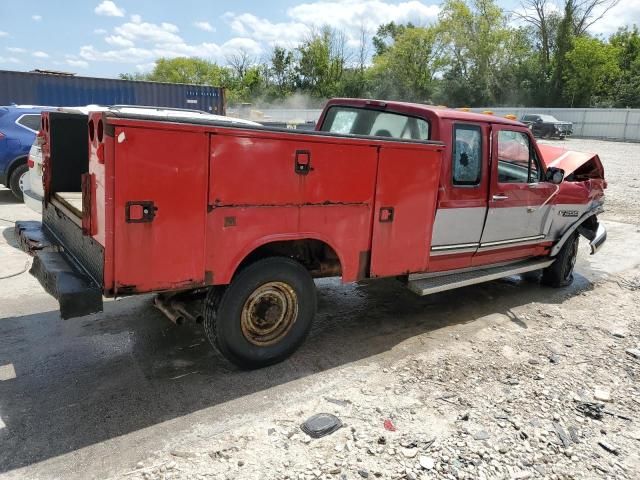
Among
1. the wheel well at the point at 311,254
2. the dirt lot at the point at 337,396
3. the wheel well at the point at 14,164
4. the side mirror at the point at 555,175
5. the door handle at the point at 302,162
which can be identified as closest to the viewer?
the dirt lot at the point at 337,396

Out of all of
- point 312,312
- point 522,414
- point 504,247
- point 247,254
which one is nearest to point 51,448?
point 247,254

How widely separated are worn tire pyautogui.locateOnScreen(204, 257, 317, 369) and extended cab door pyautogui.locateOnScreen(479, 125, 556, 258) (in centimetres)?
232

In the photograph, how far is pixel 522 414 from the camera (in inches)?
142

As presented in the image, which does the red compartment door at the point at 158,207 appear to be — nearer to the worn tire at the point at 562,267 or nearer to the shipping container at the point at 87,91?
the worn tire at the point at 562,267

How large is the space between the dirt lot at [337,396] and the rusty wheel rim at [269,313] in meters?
0.29

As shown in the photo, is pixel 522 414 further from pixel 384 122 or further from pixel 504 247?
pixel 384 122

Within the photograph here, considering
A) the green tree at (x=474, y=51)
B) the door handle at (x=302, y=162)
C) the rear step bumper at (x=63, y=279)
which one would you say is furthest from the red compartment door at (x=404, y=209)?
the green tree at (x=474, y=51)

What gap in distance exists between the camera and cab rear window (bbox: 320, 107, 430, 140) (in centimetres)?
496

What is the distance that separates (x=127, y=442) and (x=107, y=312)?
86.4 inches

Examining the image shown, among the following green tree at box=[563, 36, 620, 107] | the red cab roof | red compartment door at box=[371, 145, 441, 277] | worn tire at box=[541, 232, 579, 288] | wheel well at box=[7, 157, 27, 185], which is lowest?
worn tire at box=[541, 232, 579, 288]

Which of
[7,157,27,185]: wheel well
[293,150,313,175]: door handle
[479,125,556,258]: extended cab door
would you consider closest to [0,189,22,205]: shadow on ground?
[7,157,27,185]: wheel well

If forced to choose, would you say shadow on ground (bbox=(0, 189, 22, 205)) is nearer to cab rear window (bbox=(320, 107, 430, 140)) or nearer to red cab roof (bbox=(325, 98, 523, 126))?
cab rear window (bbox=(320, 107, 430, 140))

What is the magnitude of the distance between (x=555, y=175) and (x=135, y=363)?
15.4ft

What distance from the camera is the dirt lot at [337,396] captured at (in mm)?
2984
